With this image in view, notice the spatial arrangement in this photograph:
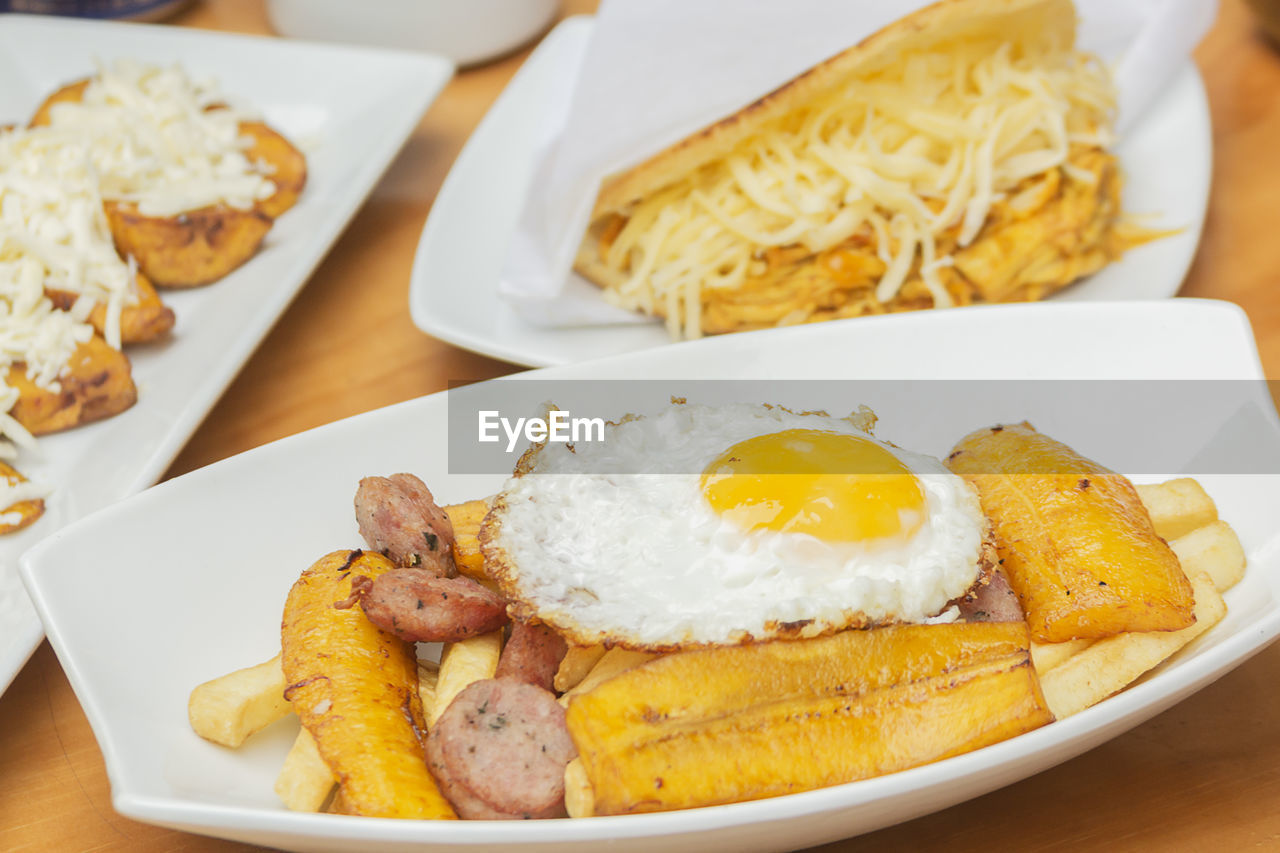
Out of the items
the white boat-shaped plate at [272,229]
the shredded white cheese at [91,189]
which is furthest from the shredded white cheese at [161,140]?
the white boat-shaped plate at [272,229]

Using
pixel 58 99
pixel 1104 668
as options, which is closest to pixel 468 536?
pixel 1104 668

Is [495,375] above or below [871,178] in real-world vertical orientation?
below

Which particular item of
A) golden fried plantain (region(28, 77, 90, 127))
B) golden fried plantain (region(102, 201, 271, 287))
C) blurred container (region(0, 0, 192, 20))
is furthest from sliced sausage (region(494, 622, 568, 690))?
blurred container (region(0, 0, 192, 20))

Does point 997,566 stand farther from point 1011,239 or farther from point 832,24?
point 832,24

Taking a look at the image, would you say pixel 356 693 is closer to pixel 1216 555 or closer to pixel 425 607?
pixel 425 607

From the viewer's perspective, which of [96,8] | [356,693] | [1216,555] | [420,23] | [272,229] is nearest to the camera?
[356,693]

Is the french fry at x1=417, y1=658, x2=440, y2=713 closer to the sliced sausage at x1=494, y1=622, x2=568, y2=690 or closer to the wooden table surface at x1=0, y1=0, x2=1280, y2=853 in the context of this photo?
the sliced sausage at x1=494, y1=622, x2=568, y2=690

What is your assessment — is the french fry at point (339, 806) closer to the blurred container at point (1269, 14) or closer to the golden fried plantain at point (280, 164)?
the golden fried plantain at point (280, 164)
